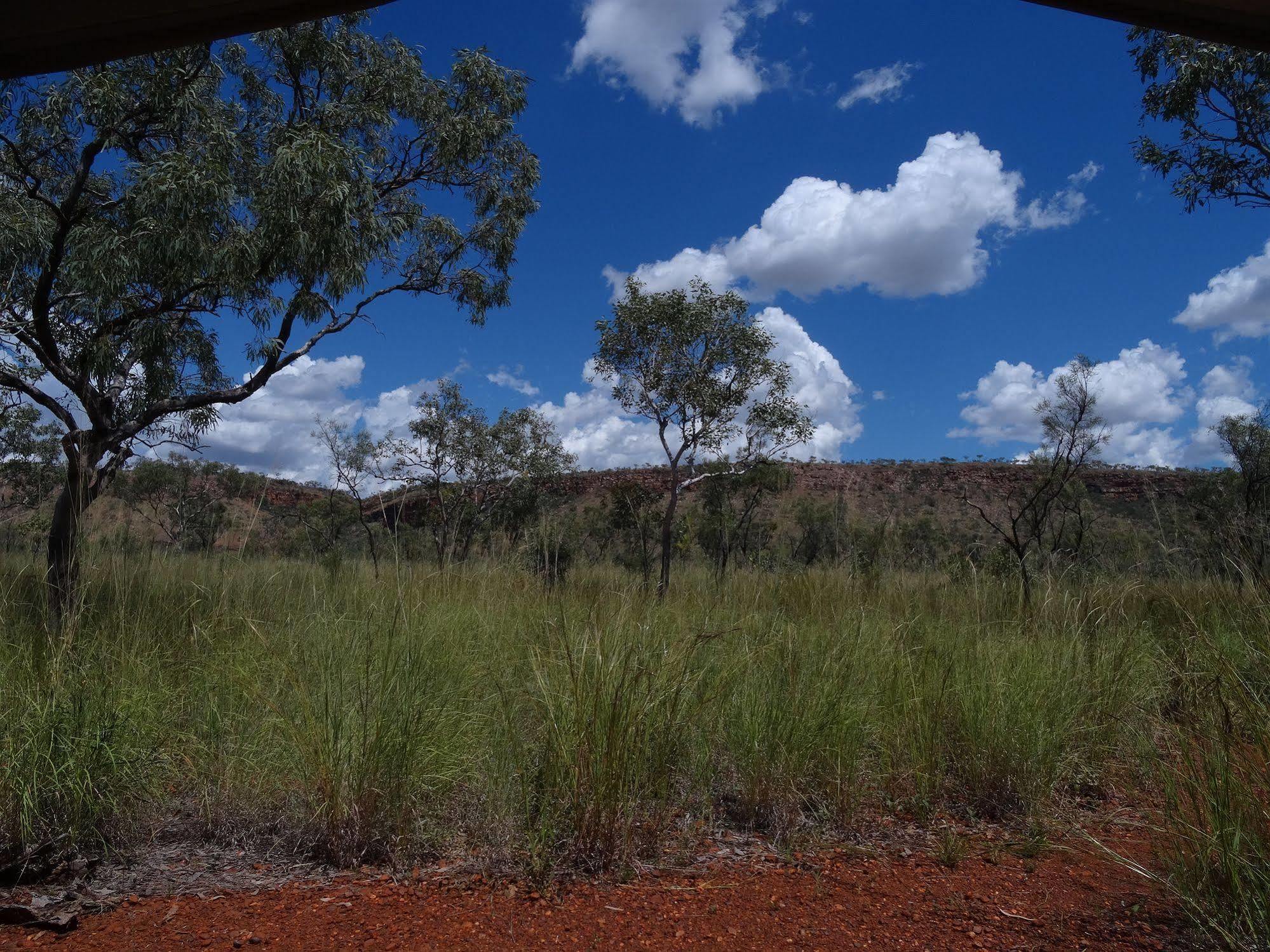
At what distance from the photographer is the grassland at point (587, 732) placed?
302 cm

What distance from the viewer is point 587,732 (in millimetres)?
3088

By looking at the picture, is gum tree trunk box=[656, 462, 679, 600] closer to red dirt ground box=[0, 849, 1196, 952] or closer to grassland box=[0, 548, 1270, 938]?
grassland box=[0, 548, 1270, 938]

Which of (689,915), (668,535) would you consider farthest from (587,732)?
(668,535)

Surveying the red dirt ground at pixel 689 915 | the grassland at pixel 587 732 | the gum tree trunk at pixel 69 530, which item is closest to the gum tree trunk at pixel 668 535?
the grassland at pixel 587 732

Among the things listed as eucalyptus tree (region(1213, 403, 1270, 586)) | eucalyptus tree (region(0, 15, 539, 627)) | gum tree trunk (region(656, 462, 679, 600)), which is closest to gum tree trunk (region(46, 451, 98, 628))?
eucalyptus tree (region(0, 15, 539, 627))

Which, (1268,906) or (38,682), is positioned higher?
(38,682)

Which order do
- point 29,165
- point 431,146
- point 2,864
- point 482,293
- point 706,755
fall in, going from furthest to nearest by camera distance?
point 482,293 < point 431,146 < point 29,165 < point 706,755 < point 2,864

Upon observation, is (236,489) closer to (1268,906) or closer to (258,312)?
(258,312)

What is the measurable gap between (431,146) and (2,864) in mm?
8741

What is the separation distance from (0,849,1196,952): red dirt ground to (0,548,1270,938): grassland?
196 millimetres

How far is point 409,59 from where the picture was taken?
9117 mm

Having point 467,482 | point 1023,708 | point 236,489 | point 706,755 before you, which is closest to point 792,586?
point 1023,708

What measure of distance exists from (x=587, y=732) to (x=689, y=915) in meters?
0.73

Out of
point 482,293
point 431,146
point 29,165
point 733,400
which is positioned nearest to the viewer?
point 29,165
